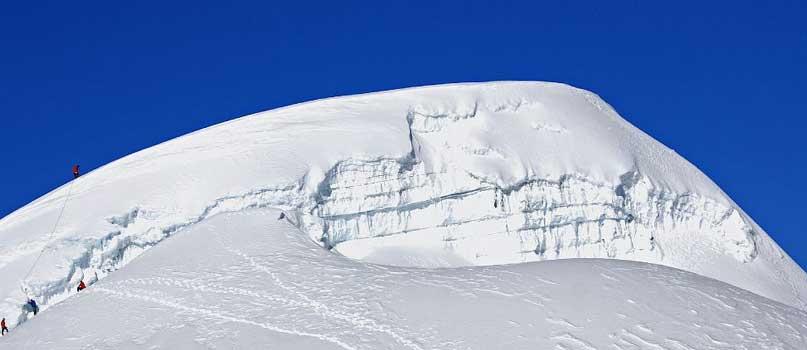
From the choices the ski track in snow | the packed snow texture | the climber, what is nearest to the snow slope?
the ski track in snow

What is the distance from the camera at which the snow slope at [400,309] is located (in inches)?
962

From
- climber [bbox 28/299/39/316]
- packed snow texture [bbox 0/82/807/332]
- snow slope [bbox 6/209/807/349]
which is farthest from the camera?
packed snow texture [bbox 0/82/807/332]

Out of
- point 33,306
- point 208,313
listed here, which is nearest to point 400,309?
point 208,313

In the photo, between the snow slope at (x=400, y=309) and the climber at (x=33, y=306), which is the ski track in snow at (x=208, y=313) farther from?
the climber at (x=33, y=306)

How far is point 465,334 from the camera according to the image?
79.6 feet

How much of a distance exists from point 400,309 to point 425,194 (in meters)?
12.8

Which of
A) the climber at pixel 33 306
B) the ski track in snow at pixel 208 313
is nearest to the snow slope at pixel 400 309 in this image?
the ski track in snow at pixel 208 313

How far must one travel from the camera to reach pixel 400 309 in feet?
84.6

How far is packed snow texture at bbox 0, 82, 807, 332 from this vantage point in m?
35.2

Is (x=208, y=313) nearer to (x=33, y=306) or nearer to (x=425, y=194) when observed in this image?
(x=33, y=306)

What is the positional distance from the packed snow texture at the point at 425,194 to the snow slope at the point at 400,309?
5.43 m

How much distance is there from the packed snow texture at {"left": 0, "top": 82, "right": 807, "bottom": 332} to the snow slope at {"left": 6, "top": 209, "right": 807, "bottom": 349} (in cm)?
543

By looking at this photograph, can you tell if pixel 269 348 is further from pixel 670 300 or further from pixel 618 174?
pixel 618 174

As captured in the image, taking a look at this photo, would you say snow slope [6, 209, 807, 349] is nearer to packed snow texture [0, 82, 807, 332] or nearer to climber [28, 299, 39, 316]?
climber [28, 299, 39, 316]
